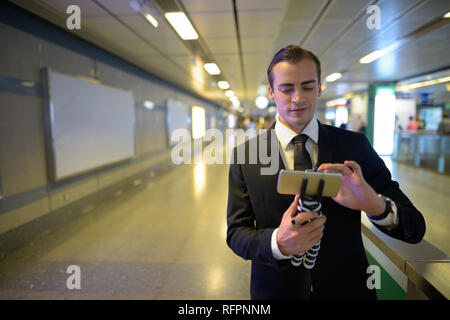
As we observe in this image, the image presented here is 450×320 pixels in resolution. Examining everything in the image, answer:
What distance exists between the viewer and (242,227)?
3.51 feet

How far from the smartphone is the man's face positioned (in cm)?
37

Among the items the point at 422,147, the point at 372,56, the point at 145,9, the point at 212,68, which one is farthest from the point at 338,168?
the point at 422,147

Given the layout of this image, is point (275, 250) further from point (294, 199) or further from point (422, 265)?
point (422, 265)

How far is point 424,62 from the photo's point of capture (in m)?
6.41

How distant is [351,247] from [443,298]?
616mm

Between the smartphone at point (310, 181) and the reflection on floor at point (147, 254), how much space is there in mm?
1340

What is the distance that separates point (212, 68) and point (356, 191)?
726 centimetres

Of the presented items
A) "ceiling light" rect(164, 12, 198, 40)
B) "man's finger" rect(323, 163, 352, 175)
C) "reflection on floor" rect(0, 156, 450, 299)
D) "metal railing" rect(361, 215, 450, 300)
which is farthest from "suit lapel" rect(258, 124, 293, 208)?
"ceiling light" rect(164, 12, 198, 40)

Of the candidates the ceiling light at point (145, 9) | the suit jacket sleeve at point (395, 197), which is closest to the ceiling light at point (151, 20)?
the ceiling light at point (145, 9)

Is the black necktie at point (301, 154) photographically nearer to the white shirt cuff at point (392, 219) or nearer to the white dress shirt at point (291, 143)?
the white dress shirt at point (291, 143)

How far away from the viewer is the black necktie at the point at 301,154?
103cm

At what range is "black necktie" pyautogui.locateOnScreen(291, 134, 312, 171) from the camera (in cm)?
103

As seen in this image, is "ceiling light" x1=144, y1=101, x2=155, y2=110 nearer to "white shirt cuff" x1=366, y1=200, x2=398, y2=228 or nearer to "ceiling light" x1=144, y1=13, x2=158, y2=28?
"ceiling light" x1=144, y1=13, x2=158, y2=28
